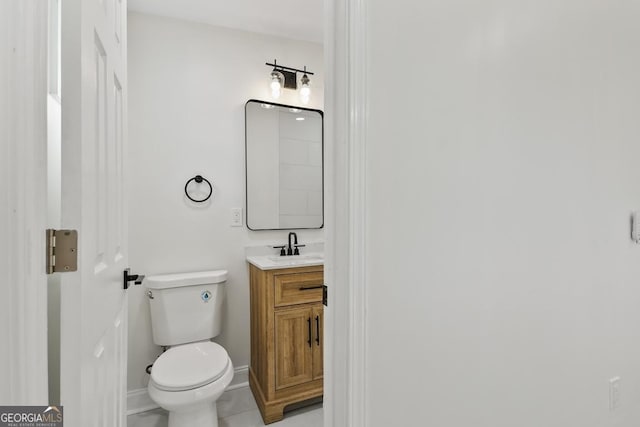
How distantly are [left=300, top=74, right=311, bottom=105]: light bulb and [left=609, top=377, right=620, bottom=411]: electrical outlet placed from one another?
246cm

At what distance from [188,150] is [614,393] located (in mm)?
2729

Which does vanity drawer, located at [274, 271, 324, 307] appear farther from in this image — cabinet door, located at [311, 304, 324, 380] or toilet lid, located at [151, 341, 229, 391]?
toilet lid, located at [151, 341, 229, 391]

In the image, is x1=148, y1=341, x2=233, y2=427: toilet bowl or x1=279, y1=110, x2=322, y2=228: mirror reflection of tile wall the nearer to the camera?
x1=148, y1=341, x2=233, y2=427: toilet bowl

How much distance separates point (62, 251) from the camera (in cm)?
56

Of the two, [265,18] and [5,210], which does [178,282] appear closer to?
[5,210]

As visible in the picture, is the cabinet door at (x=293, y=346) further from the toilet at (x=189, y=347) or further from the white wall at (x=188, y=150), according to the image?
the white wall at (x=188, y=150)

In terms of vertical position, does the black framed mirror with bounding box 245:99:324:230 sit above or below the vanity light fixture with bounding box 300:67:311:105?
below

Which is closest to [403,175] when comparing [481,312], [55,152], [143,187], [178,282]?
[481,312]

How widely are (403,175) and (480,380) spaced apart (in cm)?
77

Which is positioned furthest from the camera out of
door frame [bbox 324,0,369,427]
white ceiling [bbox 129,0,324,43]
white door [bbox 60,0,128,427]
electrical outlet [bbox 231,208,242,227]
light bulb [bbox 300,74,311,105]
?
light bulb [bbox 300,74,311,105]

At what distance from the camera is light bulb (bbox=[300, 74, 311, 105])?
7.52ft

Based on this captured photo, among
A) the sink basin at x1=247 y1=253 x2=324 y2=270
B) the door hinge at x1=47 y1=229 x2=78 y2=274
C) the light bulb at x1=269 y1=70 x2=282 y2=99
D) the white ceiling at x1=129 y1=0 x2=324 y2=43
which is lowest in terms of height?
the sink basin at x1=247 y1=253 x2=324 y2=270

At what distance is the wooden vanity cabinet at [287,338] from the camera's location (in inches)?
69.4

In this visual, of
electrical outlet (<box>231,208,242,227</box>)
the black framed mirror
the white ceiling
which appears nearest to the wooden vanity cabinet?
electrical outlet (<box>231,208,242,227</box>)
